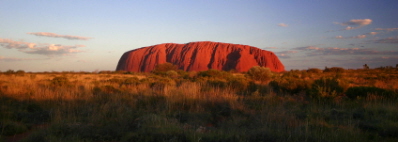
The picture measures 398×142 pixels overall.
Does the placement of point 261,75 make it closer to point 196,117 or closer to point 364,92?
point 364,92

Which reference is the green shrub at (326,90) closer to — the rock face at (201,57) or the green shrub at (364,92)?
the green shrub at (364,92)

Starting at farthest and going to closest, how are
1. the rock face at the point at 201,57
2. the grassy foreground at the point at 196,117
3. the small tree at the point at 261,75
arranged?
the rock face at the point at 201,57, the small tree at the point at 261,75, the grassy foreground at the point at 196,117

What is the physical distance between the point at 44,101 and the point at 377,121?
9.18 metres

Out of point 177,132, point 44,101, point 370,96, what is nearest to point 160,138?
point 177,132

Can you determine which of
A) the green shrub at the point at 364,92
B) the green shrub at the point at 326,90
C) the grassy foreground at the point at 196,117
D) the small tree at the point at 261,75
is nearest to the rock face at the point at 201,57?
the small tree at the point at 261,75

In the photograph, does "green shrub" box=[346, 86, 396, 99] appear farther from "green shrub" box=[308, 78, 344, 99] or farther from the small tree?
the small tree


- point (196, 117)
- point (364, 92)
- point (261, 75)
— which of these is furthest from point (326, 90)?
point (261, 75)

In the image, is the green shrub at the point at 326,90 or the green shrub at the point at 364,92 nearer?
the green shrub at the point at 326,90

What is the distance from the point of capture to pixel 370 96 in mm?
8609

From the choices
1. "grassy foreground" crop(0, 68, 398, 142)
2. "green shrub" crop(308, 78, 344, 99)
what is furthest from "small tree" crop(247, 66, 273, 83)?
"green shrub" crop(308, 78, 344, 99)

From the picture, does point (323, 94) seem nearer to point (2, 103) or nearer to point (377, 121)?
point (377, 121)

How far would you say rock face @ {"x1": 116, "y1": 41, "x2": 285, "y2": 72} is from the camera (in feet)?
169

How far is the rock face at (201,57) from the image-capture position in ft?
169

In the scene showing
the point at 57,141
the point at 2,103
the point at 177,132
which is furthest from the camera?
the point at 2,103
